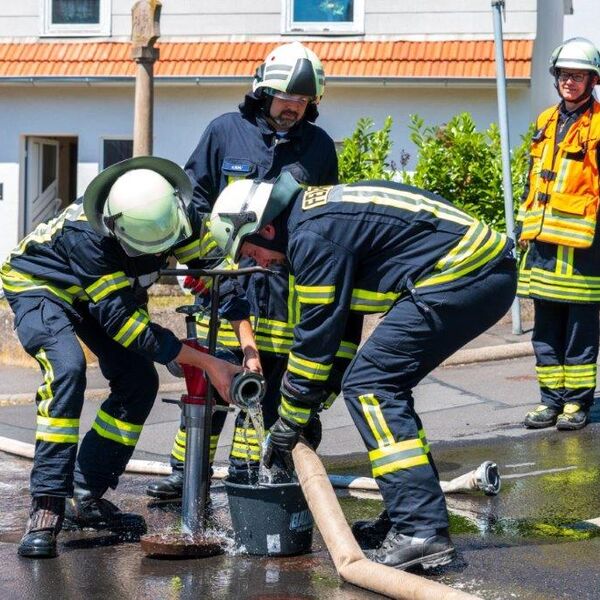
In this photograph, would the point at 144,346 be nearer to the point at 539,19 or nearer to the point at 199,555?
the point at 199,555

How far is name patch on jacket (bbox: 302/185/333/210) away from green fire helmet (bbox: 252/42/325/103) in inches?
41.3

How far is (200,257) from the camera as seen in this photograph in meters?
5.47

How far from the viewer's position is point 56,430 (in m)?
5.20

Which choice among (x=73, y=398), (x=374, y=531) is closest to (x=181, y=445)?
(x=73, y=398)

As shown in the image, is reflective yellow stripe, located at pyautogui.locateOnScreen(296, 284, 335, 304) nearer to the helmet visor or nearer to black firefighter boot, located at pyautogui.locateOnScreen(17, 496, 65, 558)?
the helmet visor

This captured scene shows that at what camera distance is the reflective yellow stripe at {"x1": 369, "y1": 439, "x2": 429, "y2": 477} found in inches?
188

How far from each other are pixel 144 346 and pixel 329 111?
32.5ft

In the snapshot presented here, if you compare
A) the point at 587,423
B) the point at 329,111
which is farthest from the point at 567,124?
the point at 329,111

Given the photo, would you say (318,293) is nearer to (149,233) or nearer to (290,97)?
(149,233)

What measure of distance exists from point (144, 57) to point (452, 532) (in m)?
7.27

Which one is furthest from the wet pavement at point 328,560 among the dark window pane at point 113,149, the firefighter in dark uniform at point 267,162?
the dark window pane at point 113,149

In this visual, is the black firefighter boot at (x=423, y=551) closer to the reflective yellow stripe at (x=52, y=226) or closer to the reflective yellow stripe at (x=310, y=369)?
the reflective yellow stripe at (x=310, y=369)

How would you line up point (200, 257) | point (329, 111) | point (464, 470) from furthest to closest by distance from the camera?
point (329, 111) < point (464, 470) < point (200, 257)

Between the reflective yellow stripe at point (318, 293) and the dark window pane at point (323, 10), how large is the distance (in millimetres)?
10388
